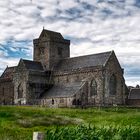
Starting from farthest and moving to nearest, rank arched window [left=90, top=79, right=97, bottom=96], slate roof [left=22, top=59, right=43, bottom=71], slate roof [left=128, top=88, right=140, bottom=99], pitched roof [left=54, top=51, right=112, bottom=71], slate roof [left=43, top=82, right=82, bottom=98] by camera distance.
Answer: slate roof [left=128, top=88, right=140, bottom=99] < slate roof [left=22, top=59, right=43, bottom=71] < pitched roof [left=54, top=51, right=112, bottom=71] < arched window [left=90, top=79, right=97, bottom=96] < slate roof [left=43, top=82, right=82, bottom=98]

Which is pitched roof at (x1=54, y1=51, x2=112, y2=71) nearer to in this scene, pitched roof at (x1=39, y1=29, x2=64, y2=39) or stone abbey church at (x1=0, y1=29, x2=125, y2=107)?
stone abbey church at (x1=0, y1=29, x2=125, y2=107)

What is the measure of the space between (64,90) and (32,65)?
49.8 ft

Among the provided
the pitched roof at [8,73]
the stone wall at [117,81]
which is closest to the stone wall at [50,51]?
the pitched roof at [8,73]

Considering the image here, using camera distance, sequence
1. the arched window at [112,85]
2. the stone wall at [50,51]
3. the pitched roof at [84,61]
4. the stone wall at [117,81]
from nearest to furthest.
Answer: the stone wall at [117,81], the pitched roof at [84,61], the arched window at [112,85], the stone wall at [50,51]

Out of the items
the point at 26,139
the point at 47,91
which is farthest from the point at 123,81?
the point at 26,139

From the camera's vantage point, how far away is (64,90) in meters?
97.9

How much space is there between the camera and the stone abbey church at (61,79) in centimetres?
9494

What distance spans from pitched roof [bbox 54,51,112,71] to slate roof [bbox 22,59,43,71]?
5140 mm

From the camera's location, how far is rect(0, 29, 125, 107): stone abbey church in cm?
9494

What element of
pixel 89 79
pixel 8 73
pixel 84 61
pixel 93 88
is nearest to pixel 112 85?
pixel 93 88

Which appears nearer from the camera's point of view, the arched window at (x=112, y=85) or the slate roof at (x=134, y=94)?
the arched window at (x=112, y=85)

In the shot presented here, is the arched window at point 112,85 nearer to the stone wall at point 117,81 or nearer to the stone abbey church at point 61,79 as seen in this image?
the stone abbey church at point 61,79

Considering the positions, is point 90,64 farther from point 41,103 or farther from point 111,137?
point 111,137

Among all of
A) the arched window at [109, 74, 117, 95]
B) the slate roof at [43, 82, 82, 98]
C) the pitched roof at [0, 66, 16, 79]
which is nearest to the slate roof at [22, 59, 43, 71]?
the slate roof at [43, 82, 82, 98]
